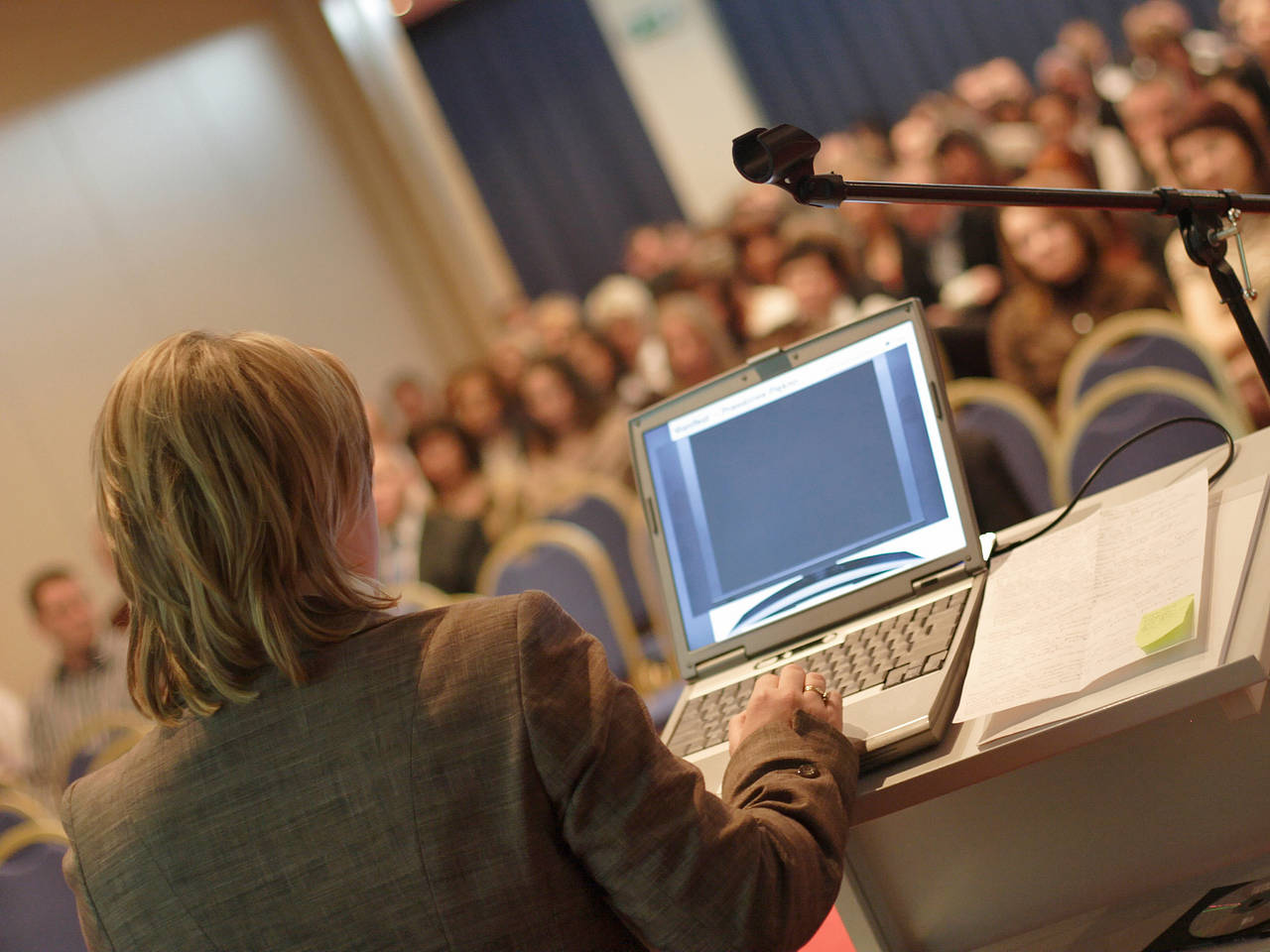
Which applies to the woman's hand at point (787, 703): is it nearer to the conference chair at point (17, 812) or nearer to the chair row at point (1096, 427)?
the chair row at point (1096, 427)

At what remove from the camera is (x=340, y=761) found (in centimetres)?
81

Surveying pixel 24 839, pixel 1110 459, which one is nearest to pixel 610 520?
pixel 24 839

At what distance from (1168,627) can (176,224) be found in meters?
5.70

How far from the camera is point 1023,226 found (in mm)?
3523

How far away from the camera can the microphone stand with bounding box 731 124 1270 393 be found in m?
1.03

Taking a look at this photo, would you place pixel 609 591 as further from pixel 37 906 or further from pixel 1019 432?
pixel 37 906

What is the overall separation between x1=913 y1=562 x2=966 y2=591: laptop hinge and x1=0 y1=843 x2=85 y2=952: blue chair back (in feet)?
6.76

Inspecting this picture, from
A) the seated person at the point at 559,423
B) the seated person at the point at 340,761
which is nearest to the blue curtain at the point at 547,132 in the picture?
the seated person at the point at 559,423

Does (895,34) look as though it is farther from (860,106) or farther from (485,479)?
(485,479)

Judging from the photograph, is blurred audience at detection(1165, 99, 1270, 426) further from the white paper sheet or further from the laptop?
the white paper sheet

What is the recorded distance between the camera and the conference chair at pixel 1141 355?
2434mm

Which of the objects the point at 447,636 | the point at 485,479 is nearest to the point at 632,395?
the point at 485,479

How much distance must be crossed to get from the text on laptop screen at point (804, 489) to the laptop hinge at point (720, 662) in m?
0.02

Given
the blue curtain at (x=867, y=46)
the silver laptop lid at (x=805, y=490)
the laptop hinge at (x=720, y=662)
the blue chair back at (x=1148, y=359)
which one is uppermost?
the blue curtain at (x=867, y=46)
